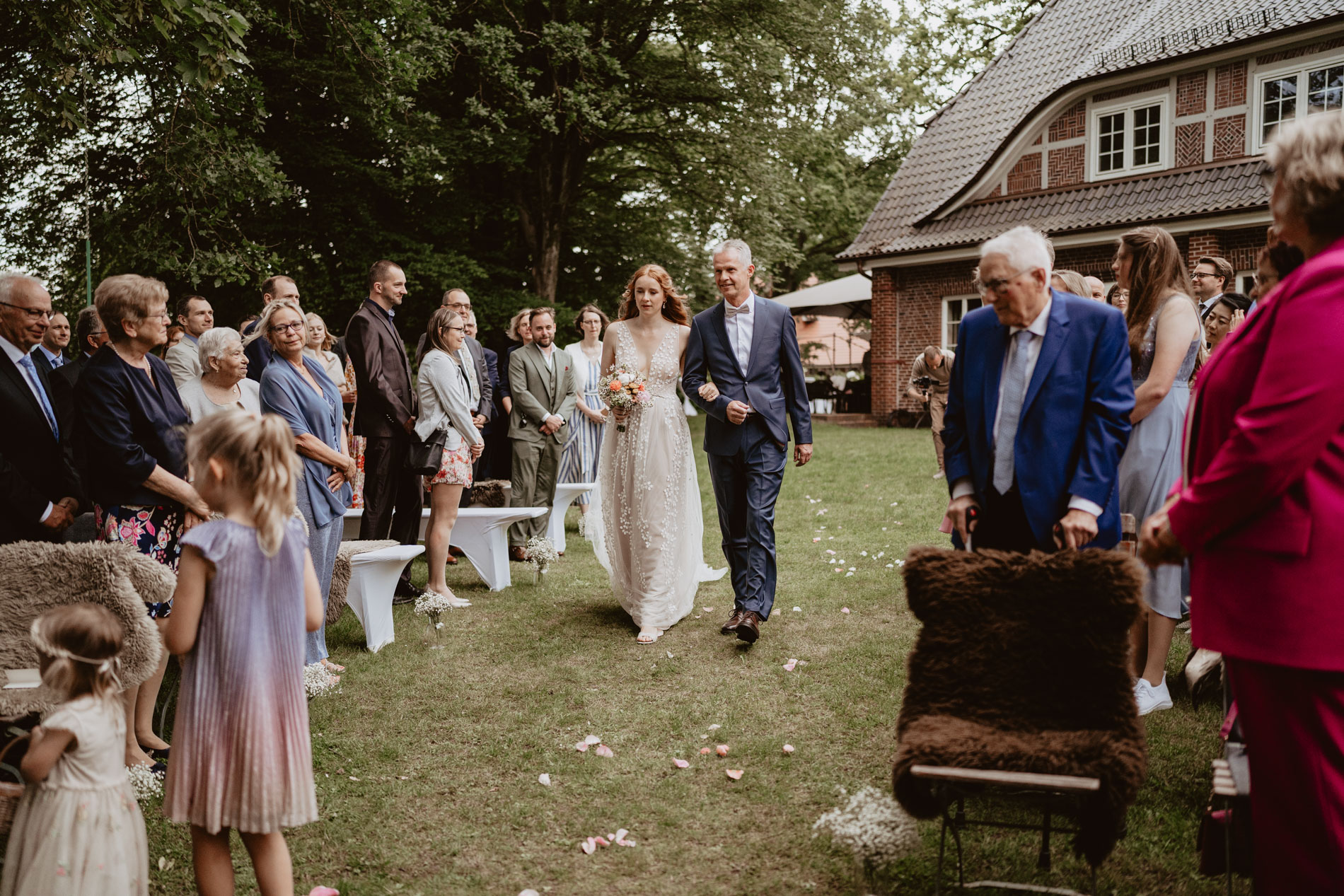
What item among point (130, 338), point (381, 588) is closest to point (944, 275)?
point (381, 588)

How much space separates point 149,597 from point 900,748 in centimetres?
286

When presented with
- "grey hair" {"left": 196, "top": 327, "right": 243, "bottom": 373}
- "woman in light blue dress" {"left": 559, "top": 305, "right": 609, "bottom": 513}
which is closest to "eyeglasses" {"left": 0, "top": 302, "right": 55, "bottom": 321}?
"grey hair" {"left": 196, "top": 327, "right": 243, "bottom": 373}

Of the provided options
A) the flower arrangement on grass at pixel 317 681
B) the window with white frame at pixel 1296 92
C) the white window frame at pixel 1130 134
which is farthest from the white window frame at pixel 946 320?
the flower arrangement on grass at pixel 317 681

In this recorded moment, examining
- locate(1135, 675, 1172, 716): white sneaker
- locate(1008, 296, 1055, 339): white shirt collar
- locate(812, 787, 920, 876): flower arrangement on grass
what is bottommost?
locate(1135, 675, 1172, 716): white sneaker

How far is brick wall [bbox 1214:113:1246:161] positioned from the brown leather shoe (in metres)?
17.5

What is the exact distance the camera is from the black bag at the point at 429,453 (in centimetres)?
720

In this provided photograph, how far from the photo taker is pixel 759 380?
20.7ft

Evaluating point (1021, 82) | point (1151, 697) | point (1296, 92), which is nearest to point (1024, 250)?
point (1151, 697)

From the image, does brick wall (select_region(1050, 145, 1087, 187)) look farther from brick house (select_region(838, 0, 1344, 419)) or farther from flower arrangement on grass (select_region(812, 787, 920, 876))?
flower arrangement on grass (select_region(812, 787, 920, 876))

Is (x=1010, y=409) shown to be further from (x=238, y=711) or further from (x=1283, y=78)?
(x=1283, y=78)

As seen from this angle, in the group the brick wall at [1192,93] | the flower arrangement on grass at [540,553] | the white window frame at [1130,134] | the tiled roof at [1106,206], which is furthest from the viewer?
the white window frame at [1130,134]

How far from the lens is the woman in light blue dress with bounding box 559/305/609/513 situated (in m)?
10.5

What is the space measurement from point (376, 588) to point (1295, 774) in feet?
16.8

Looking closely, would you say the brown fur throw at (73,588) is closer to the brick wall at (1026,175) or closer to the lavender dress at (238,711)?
the lavender dress at (238,711)
